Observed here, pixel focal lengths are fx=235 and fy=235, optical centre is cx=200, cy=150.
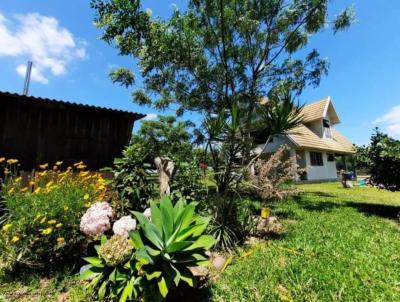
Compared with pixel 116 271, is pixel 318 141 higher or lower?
higher

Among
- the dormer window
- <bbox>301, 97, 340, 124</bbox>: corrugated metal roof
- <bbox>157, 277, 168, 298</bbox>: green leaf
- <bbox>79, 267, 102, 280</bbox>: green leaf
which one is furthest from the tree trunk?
the dormer window

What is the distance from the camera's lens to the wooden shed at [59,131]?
21.3ft

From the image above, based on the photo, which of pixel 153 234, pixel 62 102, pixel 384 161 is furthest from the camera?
pixel 62 102

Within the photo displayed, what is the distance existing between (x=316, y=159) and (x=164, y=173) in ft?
62.1

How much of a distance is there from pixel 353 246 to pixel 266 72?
7.35 meters

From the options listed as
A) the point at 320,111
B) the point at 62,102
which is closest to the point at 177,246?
the point at 62,102

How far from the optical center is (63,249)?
11.3 ft

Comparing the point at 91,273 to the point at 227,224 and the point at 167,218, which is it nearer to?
the point at 167,218

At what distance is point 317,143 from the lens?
19.2 metres

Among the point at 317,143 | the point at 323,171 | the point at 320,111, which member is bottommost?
the point at 323,171

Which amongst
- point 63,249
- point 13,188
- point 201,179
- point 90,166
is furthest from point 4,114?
point 201,179

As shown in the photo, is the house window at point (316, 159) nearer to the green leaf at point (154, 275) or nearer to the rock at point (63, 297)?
the green leaf at point (154, 275)

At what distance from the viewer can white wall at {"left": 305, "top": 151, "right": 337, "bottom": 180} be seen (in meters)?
18.7

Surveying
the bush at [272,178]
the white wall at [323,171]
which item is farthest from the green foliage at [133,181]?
the white wall at [323,171]
